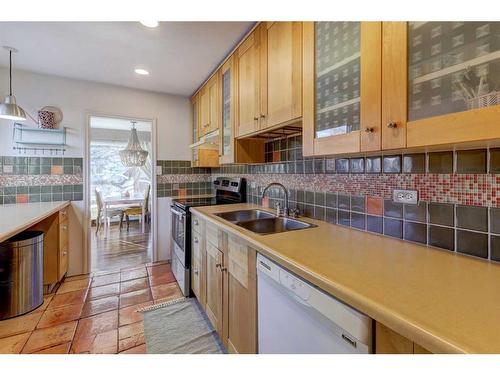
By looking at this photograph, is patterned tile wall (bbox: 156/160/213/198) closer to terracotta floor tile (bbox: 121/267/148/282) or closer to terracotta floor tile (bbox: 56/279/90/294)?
terracotta floor tile (bbox: 121/267/148/282)

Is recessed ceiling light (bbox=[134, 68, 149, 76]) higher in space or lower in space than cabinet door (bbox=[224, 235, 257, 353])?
higher

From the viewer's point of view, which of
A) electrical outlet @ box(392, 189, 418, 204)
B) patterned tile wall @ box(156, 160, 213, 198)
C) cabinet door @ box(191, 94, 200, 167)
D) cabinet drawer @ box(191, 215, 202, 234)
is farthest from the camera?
patterned tile wall @ box(156, 160, 213, 198)

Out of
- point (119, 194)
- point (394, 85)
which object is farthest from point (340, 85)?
point (119, 194)

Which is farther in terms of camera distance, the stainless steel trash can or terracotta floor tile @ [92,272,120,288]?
terracotta floor tile @ [92,272,120,288]

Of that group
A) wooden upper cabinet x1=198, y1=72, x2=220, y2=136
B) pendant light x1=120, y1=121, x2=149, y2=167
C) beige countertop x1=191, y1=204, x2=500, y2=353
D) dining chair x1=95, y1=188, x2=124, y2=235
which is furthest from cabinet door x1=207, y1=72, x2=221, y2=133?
dining chair x1=95, y1=188, x2=124, y2=235

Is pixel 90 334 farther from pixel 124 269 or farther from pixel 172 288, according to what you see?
pixel 124 269

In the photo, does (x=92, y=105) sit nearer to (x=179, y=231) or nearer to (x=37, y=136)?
(x=37, y=136)

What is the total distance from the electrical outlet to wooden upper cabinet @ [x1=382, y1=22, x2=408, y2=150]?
371 mm

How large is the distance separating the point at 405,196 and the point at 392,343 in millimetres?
757

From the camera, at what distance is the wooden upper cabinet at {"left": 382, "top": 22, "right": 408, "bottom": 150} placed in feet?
2.72

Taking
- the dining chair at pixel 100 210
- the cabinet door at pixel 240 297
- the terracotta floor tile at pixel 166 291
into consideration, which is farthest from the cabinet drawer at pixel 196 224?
the dining chair at pixel 100 210

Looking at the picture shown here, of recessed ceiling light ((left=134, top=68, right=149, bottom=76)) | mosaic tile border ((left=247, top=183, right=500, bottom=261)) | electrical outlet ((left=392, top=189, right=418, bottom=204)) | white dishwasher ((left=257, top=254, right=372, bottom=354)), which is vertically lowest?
white dishwasher ((left=257, top=254, right=372, bottom=354))

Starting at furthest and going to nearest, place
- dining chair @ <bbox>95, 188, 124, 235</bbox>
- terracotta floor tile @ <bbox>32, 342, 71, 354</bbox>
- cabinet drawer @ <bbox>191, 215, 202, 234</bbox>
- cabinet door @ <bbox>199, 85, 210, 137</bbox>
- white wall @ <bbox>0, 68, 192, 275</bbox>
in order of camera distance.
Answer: dining chair @ <bbox>95, 188, 124, 235</bbox> → cabinet door @ <bbox>199, 85, 210, 137</bbox> → white wall @ <bbox>0, 68, 192, 275</bbox> → cabinet drawer @ <bbox>191, 215, 202, 234</bbox> → terracotta floor tile @ <bbox>32, 342, 71, 354</bbox>

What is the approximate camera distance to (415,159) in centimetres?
108
